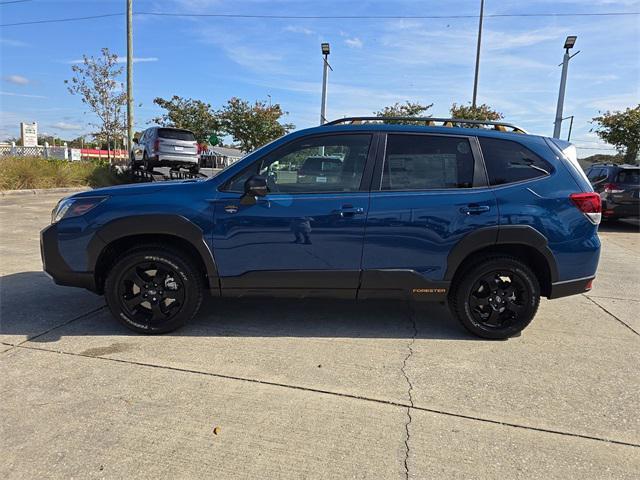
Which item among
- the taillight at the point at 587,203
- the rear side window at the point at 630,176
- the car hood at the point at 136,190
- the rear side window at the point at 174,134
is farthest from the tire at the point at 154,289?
the rear side window at the point at 174,134

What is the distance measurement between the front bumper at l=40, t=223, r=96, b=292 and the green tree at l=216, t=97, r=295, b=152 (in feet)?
99.6

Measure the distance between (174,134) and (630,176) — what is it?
1437cm

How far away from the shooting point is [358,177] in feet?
12.9

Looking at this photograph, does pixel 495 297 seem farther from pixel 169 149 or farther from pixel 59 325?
pixel 169 149

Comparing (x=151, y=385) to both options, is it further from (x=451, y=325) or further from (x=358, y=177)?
(x=451, y=325)

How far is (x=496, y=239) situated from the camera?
389 centimetres

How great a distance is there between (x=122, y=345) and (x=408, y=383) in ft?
7.67

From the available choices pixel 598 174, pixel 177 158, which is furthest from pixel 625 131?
pixel 177 158

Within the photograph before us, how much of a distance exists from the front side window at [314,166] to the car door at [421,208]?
22cm

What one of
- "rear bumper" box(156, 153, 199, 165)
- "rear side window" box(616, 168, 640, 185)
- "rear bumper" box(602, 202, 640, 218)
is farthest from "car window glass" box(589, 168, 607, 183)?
"rear bumper" box(156, 153, 199, 165)

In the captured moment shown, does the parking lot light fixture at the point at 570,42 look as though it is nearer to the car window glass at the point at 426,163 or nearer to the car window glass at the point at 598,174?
the car window glass at the point at 598,174

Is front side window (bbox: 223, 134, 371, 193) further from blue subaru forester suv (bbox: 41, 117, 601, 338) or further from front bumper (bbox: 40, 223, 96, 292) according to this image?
front bumper (bbox: 40, 223, 96, 292)

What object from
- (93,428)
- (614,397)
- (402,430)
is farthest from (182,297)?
(614,397)

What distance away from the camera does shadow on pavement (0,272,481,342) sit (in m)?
4.12
